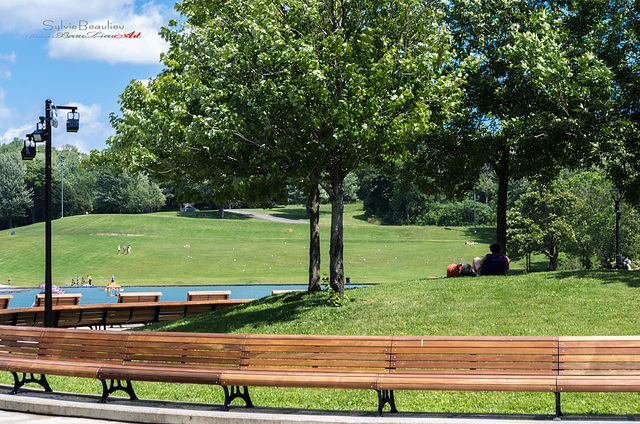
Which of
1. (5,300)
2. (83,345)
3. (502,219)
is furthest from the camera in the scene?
(502,219)

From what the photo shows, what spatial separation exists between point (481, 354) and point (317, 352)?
2.08m

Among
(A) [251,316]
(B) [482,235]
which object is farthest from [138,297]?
(B) [482,235]

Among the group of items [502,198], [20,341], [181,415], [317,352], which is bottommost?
[181,415]

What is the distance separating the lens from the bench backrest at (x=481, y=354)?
7.00 metres

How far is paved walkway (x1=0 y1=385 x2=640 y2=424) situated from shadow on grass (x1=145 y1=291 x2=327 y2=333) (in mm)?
6097

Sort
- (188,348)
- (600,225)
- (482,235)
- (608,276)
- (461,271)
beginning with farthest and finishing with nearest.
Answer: (482,235)
(600,225)
(461,271)
(608,276)
(188,348)

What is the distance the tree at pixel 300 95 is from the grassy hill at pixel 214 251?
28893mm

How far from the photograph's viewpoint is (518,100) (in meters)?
20.7

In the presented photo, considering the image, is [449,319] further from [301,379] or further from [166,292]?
[166,292]

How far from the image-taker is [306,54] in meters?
13.2

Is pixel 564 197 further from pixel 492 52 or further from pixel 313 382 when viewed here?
pixel 313 382

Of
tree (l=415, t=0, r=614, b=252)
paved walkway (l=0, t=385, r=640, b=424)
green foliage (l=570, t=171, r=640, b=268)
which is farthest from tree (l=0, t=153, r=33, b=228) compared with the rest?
paved walkway (l=0, t=385, r=640, b=424)

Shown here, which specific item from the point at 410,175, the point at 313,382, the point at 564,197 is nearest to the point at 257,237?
the point at 564,197

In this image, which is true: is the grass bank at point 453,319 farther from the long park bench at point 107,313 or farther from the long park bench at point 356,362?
the long park bench at point 107,313
